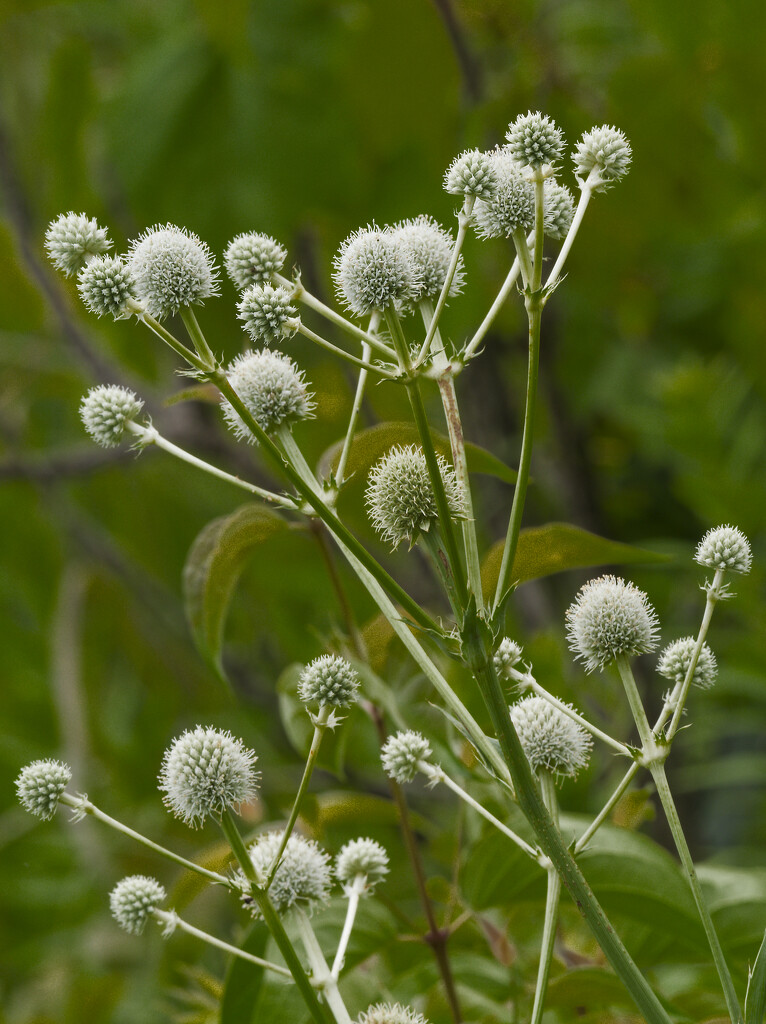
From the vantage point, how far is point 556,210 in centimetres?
77

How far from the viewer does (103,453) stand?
2270 millimetres

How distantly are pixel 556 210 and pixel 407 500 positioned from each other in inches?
10.2

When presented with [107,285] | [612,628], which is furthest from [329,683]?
[107,285]

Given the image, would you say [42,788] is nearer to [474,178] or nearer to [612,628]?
[612,628]

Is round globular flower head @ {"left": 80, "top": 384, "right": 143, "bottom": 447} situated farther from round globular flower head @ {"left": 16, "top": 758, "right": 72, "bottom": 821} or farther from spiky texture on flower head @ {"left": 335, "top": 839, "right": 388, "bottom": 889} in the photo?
spiky texture on flower head @ {"left": 335, "top": 839, "right": 388, "bottom": 889}

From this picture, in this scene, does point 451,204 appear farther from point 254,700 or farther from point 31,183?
point 31,183

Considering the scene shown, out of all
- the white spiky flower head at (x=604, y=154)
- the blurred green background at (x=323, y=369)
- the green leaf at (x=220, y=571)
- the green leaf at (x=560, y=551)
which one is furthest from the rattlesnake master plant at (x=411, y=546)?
the blurred green background at (x=323, y=369)

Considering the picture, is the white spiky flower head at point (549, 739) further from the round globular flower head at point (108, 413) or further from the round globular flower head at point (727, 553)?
the round globular flower head at point (108, 413)

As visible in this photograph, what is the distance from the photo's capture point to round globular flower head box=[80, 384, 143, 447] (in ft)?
2.56

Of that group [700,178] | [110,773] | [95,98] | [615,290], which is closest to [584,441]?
[615,290]

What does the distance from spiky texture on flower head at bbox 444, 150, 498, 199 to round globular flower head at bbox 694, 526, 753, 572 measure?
0.29 metres

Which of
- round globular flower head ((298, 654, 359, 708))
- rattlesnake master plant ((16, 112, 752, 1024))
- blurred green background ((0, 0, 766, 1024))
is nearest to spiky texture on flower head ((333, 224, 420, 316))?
rattlesnake master plant ((16, 112, 752, 1024))

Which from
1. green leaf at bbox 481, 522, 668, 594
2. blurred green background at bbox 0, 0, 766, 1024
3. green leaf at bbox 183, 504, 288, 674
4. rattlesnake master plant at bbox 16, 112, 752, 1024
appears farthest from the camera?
blurred green background at bbox 0, 0, 766, 1024

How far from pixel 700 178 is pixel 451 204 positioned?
0.77 meters
